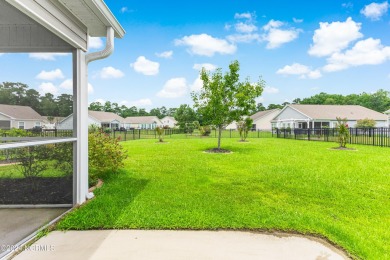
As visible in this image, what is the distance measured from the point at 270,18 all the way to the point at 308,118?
16914 mm

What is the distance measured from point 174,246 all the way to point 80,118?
2.64 meters

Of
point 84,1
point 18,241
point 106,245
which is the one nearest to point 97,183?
point 18,241

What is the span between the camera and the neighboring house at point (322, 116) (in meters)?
29.9

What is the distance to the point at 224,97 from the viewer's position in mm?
12672

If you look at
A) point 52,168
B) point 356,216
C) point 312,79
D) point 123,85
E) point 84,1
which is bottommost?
point 356,216

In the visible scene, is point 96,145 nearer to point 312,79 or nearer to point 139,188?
point 139,188

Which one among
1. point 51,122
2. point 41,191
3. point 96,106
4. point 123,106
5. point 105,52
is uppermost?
point 123,106

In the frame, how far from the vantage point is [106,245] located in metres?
2.70

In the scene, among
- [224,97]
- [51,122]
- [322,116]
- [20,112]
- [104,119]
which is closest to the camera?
[20,112]

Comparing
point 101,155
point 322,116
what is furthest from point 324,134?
point 101,155

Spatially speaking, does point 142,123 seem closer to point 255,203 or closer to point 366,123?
point 366,123

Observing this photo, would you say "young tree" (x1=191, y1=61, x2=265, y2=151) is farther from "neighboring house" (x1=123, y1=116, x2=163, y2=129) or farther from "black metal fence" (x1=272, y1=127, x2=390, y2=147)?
"neighboring house" (x1=123, y1=116, x2=163, y2=129)

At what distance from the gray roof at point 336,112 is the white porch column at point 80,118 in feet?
101

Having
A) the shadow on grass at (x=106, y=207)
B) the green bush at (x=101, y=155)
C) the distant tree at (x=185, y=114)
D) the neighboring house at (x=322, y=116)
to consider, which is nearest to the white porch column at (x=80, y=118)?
the shadow on grass at (x=106, y=207)
